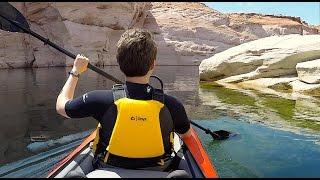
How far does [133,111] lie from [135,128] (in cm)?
13

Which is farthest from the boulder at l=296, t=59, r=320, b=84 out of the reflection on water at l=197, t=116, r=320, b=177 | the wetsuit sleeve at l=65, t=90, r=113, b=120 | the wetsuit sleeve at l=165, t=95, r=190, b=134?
the wetsuit sleeve at l=65, t=90, r=113, b=120

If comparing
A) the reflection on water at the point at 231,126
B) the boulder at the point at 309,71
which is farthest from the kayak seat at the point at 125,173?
the boulder at the point at 309,71

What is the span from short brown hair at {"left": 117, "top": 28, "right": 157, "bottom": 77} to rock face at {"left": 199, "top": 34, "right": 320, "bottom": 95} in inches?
490

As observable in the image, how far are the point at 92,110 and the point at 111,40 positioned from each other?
38.0m

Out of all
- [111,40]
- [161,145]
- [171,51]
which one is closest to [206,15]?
[171,51]

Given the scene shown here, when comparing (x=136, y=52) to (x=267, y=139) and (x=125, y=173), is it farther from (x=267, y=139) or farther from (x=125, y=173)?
(x=267, y=139)

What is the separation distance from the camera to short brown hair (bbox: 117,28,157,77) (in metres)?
2.96

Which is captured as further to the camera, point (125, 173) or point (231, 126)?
point (231, 126)

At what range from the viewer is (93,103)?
316cm

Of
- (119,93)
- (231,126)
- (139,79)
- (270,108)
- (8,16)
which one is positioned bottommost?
(270,108)

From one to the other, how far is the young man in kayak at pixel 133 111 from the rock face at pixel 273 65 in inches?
484

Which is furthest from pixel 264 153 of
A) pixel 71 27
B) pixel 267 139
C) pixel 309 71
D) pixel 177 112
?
pixel 71 27

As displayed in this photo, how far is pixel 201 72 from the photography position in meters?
20.5

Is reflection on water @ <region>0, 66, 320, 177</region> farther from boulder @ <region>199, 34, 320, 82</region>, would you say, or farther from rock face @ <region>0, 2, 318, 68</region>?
rock face @ <region>0, 2, 318, 68</region>
